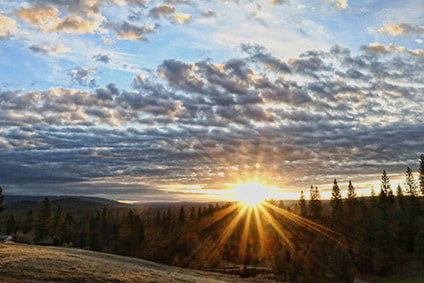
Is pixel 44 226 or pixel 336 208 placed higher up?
pixel 336 208

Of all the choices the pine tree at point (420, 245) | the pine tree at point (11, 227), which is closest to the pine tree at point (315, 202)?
the pine tree at point (420, 245)

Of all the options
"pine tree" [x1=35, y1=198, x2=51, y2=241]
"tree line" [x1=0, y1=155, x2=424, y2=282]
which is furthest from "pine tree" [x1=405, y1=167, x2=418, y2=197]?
"pine tree" [x1=35, y1=198, x2=51, y2=241]

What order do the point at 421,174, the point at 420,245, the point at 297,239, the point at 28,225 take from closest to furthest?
the point at 297,239 → the point at 420,245 → the point at 421,174 → the point at 28,225

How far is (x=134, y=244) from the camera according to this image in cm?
11938

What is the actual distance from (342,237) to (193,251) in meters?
40.0

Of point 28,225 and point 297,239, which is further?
point 28,225

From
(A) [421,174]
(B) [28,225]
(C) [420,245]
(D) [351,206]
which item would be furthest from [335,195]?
(B) [28,225]

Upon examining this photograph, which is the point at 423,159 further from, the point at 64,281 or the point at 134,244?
the point at 64,281

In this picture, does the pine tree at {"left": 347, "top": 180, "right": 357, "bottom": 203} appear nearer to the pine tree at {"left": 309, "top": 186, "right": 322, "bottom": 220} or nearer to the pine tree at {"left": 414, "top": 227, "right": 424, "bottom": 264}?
the pine tree at {"left": 309, "top": 186, "right": 322, "bottom": 220}

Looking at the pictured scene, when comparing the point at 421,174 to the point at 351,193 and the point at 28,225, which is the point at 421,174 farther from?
the point at 28,225

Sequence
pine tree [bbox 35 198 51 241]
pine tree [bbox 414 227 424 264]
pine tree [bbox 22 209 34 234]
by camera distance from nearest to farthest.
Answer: pine tree [bbox 414 227 424 264]
pine tree [bbox 35 198 51 241]
pine tree [bbox 22 209 34 234]

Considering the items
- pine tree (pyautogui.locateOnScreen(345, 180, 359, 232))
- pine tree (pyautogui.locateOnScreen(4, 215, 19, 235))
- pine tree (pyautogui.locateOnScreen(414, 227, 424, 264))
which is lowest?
pine tree (pyautogui.locateOnScreen(4, 215, 19, 235))

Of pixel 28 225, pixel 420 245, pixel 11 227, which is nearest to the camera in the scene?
pixel 420 245

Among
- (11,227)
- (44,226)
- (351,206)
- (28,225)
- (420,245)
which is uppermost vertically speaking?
(351,206)
